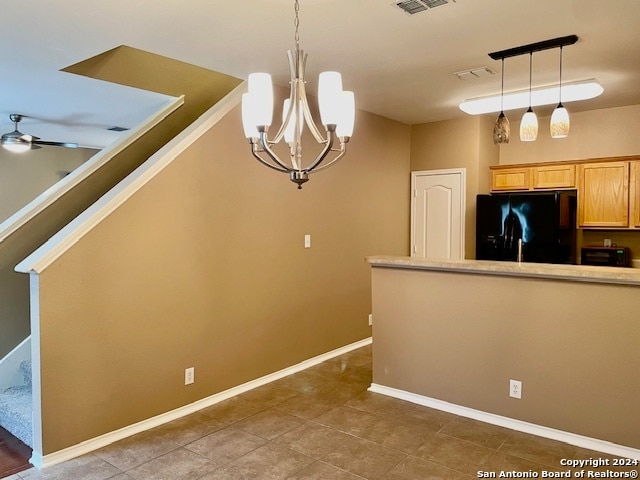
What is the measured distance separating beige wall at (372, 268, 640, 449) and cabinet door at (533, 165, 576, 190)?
255cm

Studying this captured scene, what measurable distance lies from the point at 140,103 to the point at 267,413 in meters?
2.99

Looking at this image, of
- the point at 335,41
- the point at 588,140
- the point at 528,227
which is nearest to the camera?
the point at 335,41

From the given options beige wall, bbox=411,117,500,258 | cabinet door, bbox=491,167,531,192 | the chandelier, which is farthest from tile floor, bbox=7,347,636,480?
cabinet door, bbox=491,167,531,192

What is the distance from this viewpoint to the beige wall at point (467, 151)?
525cm

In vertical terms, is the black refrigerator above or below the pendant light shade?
below

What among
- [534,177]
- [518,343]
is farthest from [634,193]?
[518,343]

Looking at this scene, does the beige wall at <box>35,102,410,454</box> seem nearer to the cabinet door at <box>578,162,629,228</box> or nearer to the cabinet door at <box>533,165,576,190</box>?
the cabinet door at <box>533,165,576,190</box>

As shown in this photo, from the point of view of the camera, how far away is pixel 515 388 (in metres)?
3.09

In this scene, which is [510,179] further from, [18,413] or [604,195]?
[18,413]

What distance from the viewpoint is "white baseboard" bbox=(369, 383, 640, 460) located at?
2.75 meters

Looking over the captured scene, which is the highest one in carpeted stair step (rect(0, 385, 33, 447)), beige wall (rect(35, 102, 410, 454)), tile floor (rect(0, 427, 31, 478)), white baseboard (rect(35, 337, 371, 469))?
beige wall (rect(35, 102, 410, 454))

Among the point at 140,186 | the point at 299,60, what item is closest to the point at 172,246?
the point at 140,186

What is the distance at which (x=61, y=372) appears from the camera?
269 cm

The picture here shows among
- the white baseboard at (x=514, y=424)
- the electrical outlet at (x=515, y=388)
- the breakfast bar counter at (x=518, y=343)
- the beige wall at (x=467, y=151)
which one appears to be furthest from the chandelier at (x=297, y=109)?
the beige wall at (x=467, y=151)
